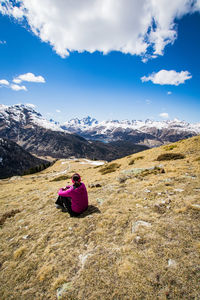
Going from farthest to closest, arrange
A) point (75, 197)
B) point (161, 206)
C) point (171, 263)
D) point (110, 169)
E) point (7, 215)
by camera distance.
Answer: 1. point (110, 169)
2. point (7, 215)
3. point (75, 197)
4. point (161, 206)
5. point (171, 263)

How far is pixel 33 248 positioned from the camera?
25.0ft

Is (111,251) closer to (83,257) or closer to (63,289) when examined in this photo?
(83,257)

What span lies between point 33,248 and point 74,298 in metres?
4.07

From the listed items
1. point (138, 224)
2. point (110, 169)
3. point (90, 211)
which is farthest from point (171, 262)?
point (110, 169)

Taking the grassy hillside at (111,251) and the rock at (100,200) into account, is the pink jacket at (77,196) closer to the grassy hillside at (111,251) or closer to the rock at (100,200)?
the grassy hillside at (111,251)

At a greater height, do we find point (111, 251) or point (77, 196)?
point (77, 196)

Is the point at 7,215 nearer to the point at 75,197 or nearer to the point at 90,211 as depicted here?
the point at 75,197

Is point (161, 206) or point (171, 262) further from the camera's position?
point (161, 206)

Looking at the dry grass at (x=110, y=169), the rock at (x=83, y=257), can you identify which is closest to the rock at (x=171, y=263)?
the rock at (x=83, y=257)

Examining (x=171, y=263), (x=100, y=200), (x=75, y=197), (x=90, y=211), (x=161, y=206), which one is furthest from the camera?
(x=100, y=200)

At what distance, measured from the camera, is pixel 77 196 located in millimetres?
9695

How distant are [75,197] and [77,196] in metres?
0.15

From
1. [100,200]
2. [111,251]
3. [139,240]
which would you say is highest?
[100,200]

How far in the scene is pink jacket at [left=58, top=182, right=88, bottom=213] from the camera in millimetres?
9571
